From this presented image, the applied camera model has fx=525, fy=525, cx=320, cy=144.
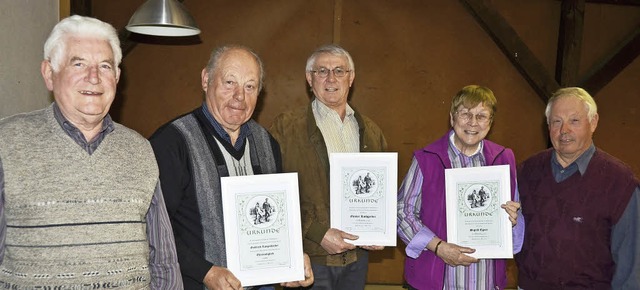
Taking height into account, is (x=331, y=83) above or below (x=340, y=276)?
above

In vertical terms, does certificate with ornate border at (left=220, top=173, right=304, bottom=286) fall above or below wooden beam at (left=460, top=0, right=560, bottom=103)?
below

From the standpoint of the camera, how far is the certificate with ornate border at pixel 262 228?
6.29ft

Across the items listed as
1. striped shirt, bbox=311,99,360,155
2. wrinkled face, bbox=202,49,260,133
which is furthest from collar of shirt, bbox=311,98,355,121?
wrinkled face, bbox=202,49,260,133

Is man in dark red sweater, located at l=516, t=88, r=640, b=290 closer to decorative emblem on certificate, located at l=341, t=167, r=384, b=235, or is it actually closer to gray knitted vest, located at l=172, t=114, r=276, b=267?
decorative emblem on certificate, located at l=341, t=167, r=384, b=235

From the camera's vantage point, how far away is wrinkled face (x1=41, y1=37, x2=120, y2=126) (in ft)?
5.04

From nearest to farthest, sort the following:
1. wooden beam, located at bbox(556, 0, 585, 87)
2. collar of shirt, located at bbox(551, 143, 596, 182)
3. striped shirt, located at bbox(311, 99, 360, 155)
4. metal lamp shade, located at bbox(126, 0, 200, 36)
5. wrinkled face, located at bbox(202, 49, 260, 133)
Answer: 1. wrinkled face, located at bbox(202, 49, 260, 133)
2. collar of shirt, located at bbox(551, 143, 596, 182)
3. striped shirt, located at bbox(311, 99, 360, 155)
4. metal lamp shade, located at bbox(126, 0, 200, 36)
5. wooden beam, located at bbox(556, 0, 585, 87)

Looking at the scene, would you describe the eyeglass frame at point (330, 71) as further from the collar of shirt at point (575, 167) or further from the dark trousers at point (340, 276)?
the collar of shirt at point (575, 167)

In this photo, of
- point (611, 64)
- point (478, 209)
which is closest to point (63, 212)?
point (478, 209)

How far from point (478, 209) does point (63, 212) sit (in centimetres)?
179

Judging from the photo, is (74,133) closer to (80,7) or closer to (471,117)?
(471,117)

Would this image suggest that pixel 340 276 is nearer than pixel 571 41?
Yes

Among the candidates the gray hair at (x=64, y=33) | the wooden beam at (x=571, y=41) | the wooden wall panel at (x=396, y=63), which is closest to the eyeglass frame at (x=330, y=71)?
the gray hair at (x=64, y=33)

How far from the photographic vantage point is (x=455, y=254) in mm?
2438

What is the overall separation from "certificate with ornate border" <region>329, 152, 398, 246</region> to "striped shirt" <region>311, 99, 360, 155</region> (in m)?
0.21
